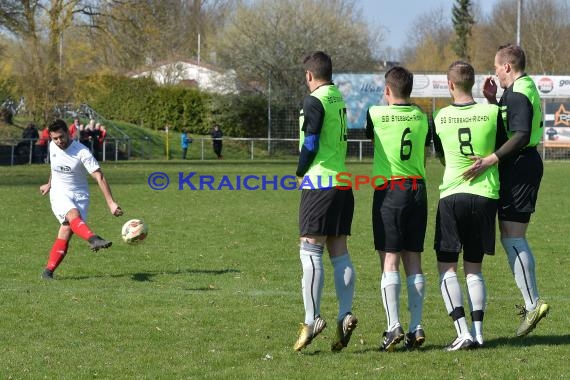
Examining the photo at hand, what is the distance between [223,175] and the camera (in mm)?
32438

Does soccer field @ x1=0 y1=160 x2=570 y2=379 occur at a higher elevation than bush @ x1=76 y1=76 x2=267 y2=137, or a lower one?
lower

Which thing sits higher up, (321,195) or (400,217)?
(321,195)

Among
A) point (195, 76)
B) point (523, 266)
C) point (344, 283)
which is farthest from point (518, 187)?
point (195, 76)

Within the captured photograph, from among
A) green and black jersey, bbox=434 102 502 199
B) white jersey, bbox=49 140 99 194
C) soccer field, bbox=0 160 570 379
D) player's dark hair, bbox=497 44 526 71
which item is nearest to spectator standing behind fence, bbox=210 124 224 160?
soccer field, bbox=0 160 570 379

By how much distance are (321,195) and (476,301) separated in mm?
1323

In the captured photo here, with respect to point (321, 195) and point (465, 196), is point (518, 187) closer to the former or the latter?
point (465, 196)

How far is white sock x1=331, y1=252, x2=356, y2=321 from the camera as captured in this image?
274 inches

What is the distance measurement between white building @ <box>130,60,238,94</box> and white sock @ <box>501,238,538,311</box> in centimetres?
4652

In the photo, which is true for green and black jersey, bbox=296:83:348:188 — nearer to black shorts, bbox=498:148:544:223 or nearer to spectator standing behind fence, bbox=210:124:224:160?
black shorts, bbox=498:148:544:223

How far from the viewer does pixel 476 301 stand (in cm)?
704

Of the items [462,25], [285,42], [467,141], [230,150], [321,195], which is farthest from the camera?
[462,25]

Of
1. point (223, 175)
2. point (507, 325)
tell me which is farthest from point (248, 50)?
point (507, 325)

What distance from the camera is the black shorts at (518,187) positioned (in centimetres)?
736

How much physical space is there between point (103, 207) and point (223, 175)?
12387mm
